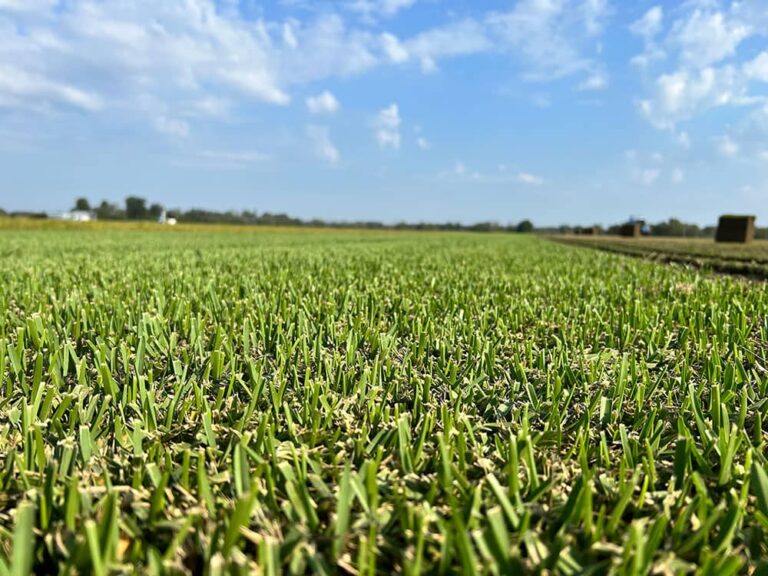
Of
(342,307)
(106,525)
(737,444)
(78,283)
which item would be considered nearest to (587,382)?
(737,444)

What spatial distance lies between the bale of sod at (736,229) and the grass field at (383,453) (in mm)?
24856

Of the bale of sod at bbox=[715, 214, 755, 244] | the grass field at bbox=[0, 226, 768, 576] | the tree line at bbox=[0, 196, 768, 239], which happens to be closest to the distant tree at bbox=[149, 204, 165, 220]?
the tree line at bbox=[0, 196, 768, 239]

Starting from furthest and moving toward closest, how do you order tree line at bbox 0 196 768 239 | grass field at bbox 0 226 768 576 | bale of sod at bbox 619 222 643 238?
tree line at bbox 0 196 768 239
bale of sod at bbox 619 222 643 238
grass field at bbox 0 226 768 576

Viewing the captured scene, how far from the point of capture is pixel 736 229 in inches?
895

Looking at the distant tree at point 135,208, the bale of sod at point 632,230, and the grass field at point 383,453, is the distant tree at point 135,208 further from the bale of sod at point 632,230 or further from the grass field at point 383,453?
the grass field at point 383,453

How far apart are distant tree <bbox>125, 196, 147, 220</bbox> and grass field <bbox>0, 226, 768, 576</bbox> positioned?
103542 mm

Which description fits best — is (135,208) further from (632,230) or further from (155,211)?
(632,230)

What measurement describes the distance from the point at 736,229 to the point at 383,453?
27318 millimetres

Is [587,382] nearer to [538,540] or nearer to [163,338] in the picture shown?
[538,540]

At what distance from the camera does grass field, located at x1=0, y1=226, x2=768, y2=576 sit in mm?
802

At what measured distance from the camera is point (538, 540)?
84 centimetres

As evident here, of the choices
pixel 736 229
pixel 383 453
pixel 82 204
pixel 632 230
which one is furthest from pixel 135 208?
pixel 383 453

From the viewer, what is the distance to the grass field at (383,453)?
802mm

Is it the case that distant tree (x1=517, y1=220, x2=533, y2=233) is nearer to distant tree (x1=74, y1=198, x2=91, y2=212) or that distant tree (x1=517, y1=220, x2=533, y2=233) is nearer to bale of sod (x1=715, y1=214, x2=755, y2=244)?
bale of sod (x1=715, y1=214, x2=755, y2=244)
